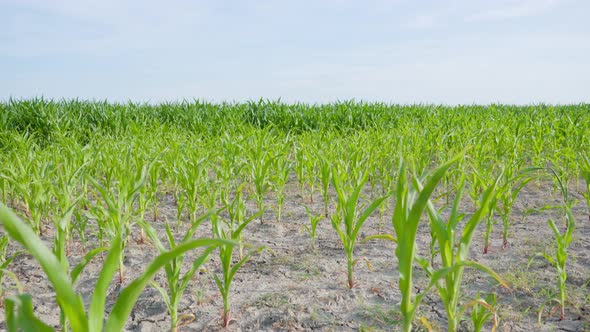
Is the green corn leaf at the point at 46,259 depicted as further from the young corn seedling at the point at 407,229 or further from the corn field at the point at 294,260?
the young corn seedling at the point at 407,229

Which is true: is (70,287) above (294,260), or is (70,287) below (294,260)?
above

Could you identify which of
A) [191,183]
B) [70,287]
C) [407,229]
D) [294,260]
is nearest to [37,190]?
[191,183]

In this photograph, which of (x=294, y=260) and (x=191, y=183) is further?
(x=191, y=183)

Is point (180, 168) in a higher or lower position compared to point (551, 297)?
higher

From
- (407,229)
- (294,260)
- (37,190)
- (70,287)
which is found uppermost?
(37,190)

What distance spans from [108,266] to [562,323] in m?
2.08

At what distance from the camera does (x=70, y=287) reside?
4.04ft

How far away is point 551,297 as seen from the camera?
8.41 feet

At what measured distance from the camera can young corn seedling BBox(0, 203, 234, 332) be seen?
3.91ft

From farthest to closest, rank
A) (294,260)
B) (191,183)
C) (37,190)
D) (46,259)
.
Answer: (191,183)
(37,190)
(294,260)
(46,259)

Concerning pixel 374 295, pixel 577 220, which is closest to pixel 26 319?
pixel 374 295

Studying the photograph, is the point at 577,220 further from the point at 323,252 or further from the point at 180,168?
the point at 180,168

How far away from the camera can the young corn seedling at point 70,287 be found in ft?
3.91

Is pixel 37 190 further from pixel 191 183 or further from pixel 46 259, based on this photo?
pixel 46 259
